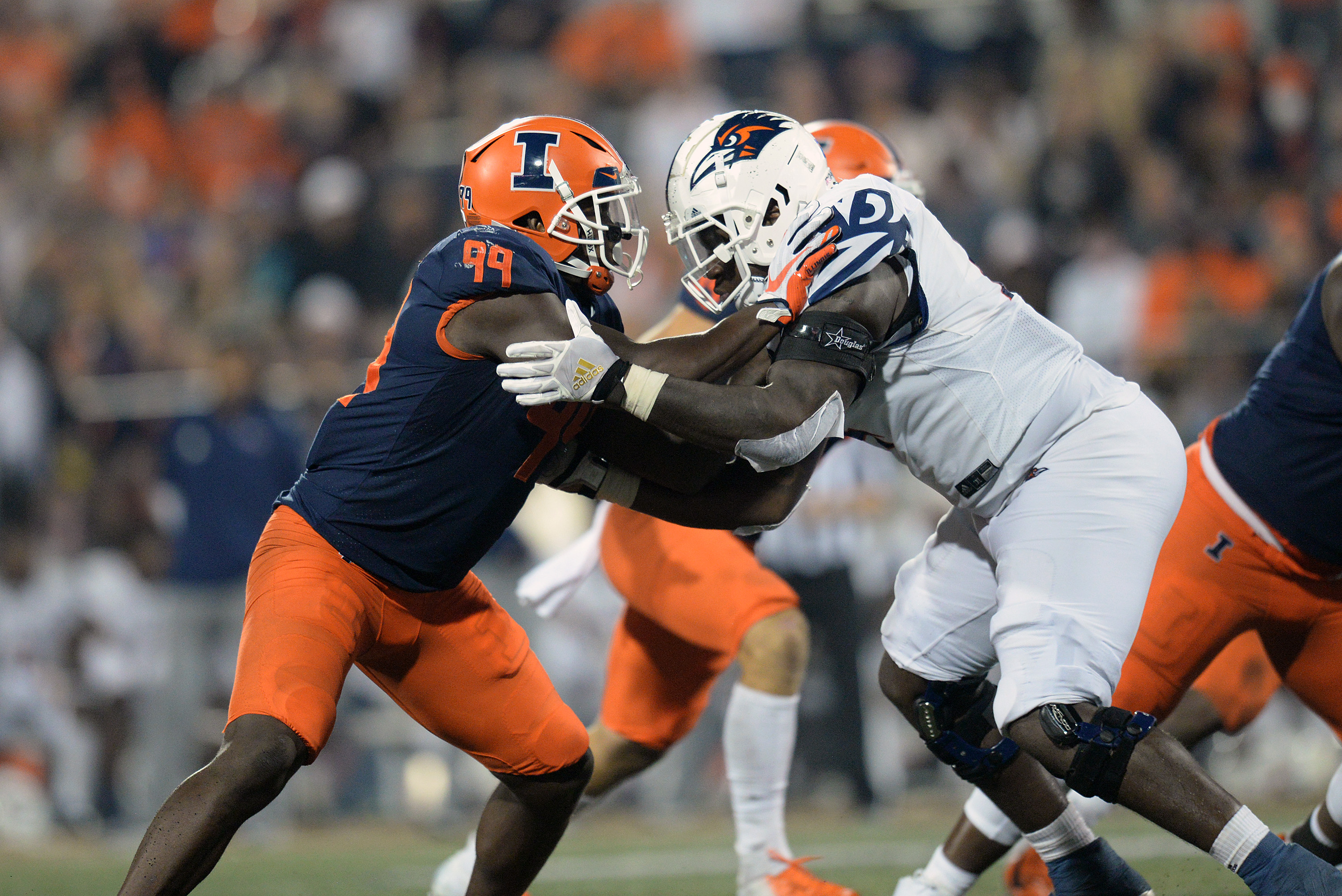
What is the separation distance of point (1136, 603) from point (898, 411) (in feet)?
2.35

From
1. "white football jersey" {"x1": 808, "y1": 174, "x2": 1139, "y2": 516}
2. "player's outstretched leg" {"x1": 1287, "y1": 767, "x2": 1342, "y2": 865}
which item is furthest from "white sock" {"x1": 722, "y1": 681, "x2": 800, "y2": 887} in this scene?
"player's outstretched leg" {"x1": 1287, "y1": 767, "x2": 1342, "y2": 865}

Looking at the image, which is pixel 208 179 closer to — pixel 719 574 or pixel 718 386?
pixel 719 574

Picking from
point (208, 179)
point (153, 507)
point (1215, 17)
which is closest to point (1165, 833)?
point (1215, 17)

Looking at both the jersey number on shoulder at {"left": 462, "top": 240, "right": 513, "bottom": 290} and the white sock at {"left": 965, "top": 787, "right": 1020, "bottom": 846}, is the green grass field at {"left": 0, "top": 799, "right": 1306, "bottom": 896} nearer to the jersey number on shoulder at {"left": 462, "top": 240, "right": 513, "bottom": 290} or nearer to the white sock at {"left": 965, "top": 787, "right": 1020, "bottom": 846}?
the white sock at {"left": 965, "top": 787, "right": 1020, "bottom": 846}

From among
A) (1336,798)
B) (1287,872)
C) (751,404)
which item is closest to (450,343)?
(751,404)

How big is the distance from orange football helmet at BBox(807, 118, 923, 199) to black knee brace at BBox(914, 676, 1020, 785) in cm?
182

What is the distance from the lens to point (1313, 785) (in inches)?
299

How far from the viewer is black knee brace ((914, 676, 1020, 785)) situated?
378 centimetres

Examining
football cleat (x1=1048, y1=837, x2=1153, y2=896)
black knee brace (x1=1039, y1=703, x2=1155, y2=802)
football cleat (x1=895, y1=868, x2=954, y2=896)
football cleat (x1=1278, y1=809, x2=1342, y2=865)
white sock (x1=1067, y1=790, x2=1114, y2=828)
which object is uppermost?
black knee brace (x1=1039, y1=703, x2=1155, y2=802)

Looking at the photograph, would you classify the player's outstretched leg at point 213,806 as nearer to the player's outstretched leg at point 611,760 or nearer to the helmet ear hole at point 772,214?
the helmet ear hole at point 772,214

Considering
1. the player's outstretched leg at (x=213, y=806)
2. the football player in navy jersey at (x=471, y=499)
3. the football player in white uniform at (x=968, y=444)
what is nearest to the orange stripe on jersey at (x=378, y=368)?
the football player in navy jersey at (x=471, y=499)

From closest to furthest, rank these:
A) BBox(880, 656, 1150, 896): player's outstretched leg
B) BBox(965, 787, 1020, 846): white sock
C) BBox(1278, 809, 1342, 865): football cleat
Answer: BBox(880, 656, 1150, 896): player's outstretched leg
BBox(965, 787, 1020, 846): white sock
BBox(1278, 809, 1342, 865): football cleat

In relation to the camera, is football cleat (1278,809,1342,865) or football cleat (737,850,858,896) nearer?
football cleat (1278,809,1342,865)

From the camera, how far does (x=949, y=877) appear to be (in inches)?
166
